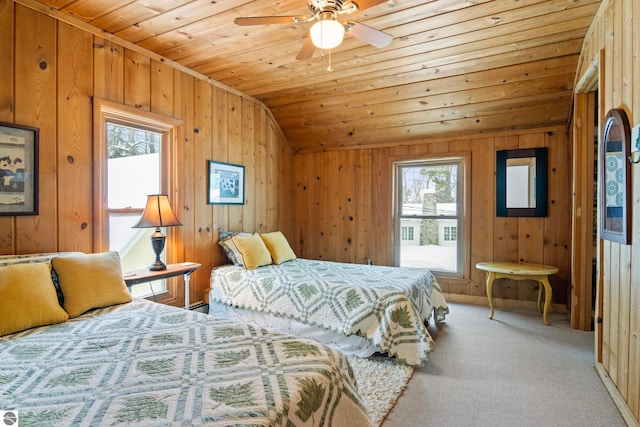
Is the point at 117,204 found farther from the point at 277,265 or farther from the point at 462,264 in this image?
the point at 462,264

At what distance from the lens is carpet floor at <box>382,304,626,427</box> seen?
A: 1.88 m

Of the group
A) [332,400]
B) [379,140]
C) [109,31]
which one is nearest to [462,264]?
[379,140]

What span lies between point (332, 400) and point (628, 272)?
1.84 m

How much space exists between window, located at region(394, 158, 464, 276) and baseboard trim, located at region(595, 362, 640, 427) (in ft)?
6.71

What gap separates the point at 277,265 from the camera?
3568 mm

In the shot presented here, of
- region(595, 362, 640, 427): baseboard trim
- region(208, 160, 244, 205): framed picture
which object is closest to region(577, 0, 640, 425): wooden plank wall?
region(595, 362, 640, 427): baseboard trim

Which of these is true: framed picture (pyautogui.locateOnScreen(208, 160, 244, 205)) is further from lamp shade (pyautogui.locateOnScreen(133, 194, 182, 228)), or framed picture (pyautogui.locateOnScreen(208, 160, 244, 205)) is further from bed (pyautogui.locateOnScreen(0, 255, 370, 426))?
bed (pyautogui.locateOnScreen(0, 255, 370, 426))

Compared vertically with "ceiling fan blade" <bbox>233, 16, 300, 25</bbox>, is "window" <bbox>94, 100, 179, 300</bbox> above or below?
below

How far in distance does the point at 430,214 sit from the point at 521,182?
3.70 feet

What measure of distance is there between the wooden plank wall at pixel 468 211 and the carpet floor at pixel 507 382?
944 millimetres

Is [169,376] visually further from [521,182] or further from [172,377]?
[521,182]

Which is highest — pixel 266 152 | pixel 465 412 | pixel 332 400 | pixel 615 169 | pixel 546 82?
pixel 546 82

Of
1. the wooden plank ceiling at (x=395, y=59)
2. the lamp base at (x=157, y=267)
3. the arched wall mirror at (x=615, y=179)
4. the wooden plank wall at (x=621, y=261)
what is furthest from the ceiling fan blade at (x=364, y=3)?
the lamp base at (x=157, y=267)

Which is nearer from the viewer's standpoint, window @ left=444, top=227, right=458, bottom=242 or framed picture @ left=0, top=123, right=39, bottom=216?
framed picture @ left=0, top=123, right=39, bottom=216
